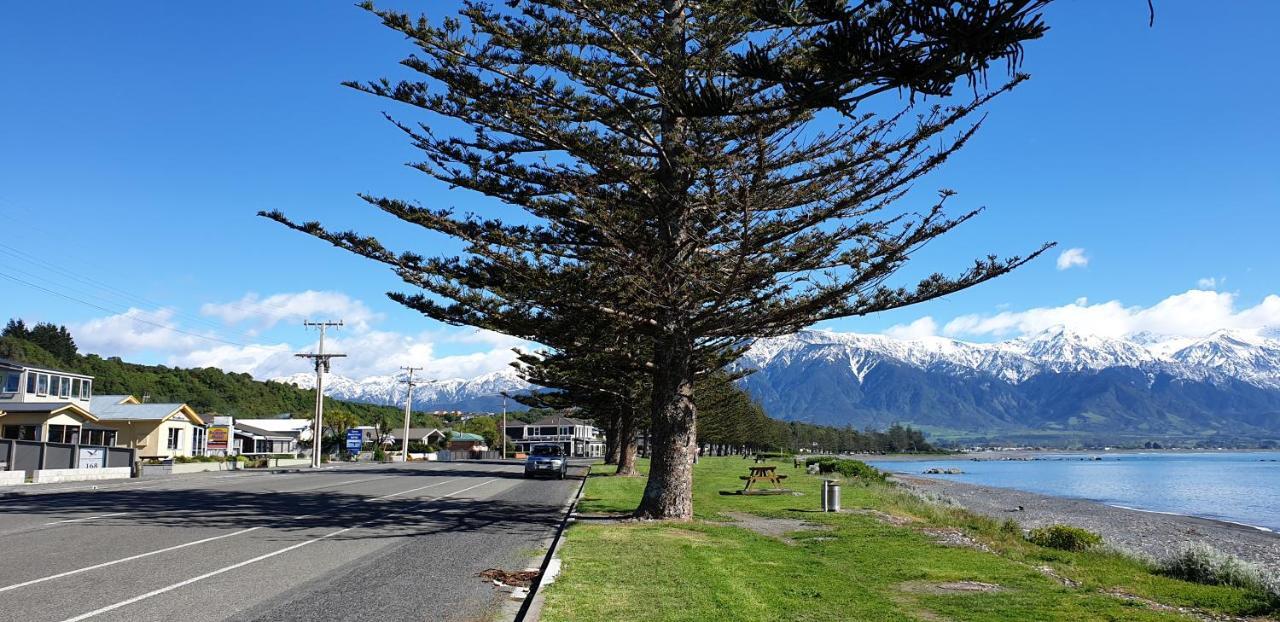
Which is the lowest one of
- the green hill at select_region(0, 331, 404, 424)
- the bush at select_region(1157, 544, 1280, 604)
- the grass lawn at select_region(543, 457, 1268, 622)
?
the bush at select_region(1157, 544, 1280, 604)

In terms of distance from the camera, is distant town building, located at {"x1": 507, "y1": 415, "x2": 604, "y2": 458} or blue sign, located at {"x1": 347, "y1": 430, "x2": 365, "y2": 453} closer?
blue sign, located at {"x1": 347, "y1": 430, "x2": 365, "y2": 453}

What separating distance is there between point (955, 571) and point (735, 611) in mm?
4335

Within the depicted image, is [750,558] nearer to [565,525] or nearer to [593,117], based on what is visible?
[565,525]

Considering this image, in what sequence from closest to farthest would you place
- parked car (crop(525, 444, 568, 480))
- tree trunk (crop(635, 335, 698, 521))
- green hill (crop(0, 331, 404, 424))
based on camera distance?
tree trunk (crop(635, 335, 698, 521)) → parked car (crop(525, 444, 568, 480)) → green hill (crop(0, 331, 404, 424))

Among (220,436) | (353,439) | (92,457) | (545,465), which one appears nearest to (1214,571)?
(545,465)

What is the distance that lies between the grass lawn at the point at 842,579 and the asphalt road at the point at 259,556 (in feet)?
3.89

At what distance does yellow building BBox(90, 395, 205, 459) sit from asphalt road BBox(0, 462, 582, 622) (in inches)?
1294

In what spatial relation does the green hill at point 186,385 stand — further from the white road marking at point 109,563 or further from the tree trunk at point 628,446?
the white road marking at point 109,563

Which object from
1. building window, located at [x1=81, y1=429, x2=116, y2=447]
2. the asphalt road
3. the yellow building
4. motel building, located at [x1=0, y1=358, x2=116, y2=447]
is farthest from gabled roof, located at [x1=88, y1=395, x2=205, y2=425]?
the asphalt road

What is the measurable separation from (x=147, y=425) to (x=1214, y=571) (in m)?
55.3

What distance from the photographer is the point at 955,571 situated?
10875 millimetres

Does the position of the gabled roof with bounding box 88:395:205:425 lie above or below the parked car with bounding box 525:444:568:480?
Result: above

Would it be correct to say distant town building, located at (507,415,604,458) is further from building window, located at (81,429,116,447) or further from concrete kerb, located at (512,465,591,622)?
concrete kerb, located at (512,465,591,622)

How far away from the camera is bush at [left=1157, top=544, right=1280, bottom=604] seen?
12062 mm
